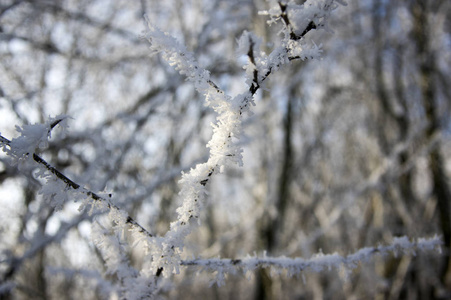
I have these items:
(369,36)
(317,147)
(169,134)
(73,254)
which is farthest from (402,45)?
(73,254)

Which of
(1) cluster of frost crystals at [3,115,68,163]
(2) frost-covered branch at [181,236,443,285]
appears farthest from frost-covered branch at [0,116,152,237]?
(2) frost-covered branch at [181,236,443,285]

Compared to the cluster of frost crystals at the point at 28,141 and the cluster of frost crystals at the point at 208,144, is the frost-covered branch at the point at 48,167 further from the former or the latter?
the cluster of frost crystals at the point at 208,144

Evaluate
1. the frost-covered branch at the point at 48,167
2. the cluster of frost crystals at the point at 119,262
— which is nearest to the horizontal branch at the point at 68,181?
the frost-covered branch at the point at 48,167

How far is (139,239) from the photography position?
64 cm

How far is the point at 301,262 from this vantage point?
0.73 meters

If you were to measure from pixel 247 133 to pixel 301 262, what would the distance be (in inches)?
92.8

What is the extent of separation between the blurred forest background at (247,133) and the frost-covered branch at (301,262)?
4 cm

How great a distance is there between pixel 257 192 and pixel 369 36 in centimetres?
264

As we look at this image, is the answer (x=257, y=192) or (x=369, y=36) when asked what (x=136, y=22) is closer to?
(x=257, y=192)

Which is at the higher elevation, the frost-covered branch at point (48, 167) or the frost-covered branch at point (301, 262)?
the frost-covered branch at point (48, 167)

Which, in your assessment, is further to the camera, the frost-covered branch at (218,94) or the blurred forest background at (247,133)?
the blurred forest background at (247,133)

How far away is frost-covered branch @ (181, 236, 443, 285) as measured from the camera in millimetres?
683

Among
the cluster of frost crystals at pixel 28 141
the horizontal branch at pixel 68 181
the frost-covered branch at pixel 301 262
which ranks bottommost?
the frost-covered branch at pixel 301 262

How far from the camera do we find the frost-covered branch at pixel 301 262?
2.24ft
